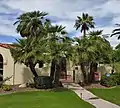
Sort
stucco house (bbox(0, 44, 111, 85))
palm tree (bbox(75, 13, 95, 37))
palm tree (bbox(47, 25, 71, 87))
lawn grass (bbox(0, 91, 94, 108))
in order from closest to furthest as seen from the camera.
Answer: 1. lawn grass (bbox(0, 91, 94, 108))
2. palm tree (bbox(47, 25, 71, 87))
3. stucco house (bbox(0, 44, 111, 85))
4. palm tree (bbox(75, 13, 95, 37))

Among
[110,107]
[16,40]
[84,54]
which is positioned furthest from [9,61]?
[110,107]

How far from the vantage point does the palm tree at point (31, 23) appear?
129ft

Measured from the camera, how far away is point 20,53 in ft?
103

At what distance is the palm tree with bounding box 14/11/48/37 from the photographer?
1550 inches

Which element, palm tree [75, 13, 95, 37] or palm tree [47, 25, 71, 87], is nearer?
palm tree [47, 25, 71, 87]

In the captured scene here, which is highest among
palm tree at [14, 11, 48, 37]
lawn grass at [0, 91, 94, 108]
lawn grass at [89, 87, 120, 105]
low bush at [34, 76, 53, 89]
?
palm tree at [14, 11, 48, 37]

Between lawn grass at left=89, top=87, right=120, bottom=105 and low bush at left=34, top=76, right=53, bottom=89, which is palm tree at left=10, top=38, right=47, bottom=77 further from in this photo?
lawn grass at left=89, top=87, right=120, bottom=105

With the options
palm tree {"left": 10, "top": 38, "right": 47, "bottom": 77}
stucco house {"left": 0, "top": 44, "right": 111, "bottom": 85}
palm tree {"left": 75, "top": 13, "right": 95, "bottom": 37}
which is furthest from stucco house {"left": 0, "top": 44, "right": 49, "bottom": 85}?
palm tree {"left": 75, "top": 13, "right": 95, "bottom": 37}

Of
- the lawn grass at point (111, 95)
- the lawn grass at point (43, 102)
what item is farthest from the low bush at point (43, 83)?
the lawn grass at point (43, 102)

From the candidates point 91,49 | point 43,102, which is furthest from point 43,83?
point 43,102

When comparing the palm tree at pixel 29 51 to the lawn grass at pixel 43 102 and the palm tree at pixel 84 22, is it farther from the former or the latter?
the palm tree at pixel 84 22

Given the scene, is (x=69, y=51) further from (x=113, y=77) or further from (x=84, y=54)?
(x=113, y=77)

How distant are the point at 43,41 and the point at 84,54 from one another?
4.64m

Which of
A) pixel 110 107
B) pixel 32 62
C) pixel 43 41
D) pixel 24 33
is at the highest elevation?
pixel 24 33
